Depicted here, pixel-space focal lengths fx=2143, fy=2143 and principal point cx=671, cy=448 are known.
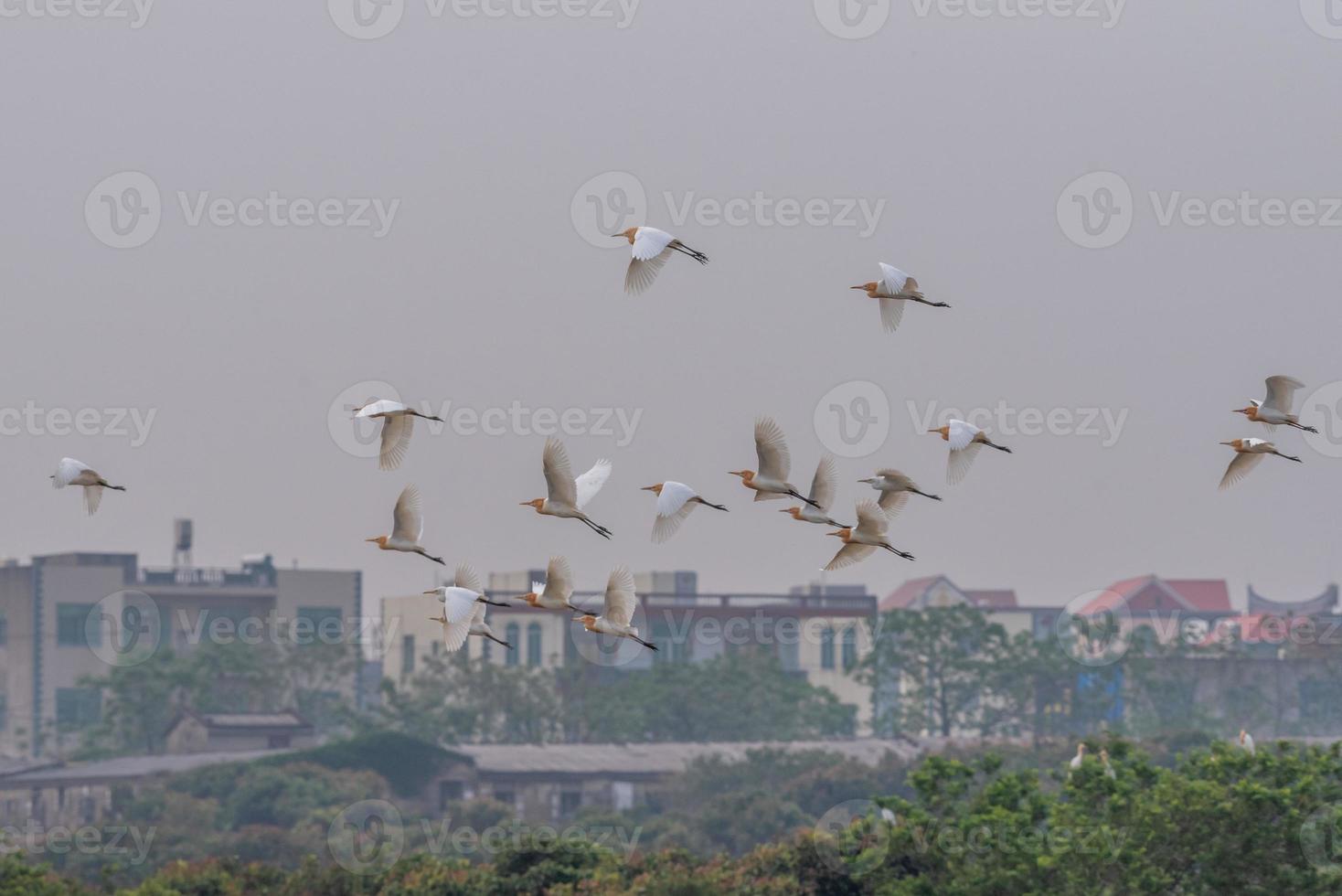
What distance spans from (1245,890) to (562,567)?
17334mm

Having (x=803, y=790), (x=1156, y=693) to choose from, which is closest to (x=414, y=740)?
(x=803, y=790)

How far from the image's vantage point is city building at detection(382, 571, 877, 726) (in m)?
108

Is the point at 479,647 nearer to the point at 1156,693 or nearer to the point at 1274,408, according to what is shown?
the point at 1156,693

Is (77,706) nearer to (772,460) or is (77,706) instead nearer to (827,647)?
(827,647)

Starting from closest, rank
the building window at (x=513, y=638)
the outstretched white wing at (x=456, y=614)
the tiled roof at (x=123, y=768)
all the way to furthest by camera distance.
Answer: the outstretched white wing at (x=456, y=614) < the tiled roof at (x=123, y=768) < the building window at (x=513, y=638)

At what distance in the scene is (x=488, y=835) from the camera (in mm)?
58875

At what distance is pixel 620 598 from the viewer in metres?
15.9

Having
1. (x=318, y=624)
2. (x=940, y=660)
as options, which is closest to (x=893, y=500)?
(x=940, y=660)

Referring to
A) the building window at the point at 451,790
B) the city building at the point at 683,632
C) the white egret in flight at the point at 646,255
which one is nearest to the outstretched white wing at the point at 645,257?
the white egret in flight at the point at 646,255

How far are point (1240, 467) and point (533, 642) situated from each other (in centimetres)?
10010

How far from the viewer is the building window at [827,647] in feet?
381

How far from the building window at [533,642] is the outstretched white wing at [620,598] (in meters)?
99.0

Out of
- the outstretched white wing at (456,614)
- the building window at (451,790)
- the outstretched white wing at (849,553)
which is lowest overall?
the building window at (451,790)

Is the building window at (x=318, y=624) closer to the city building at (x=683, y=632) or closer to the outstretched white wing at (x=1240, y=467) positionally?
the city building at (x=683, y=632)
